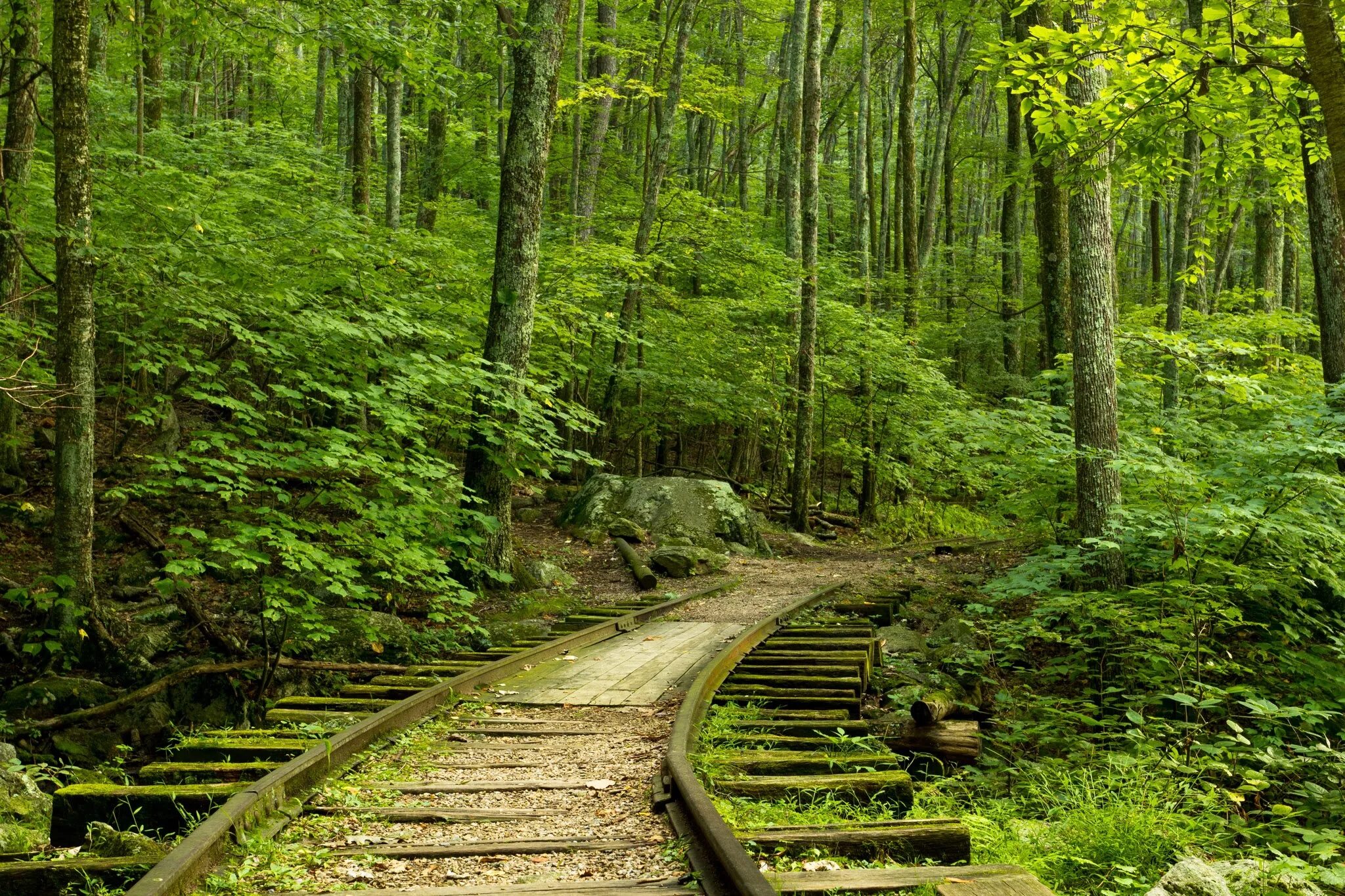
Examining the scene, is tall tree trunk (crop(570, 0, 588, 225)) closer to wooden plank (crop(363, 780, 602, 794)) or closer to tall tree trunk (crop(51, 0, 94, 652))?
tall tree trunk (crop(51, 0, 94, 652))

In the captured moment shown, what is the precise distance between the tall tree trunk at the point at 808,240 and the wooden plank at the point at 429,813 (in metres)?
14.1

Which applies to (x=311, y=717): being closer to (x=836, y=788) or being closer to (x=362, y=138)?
(x=836, y=788)

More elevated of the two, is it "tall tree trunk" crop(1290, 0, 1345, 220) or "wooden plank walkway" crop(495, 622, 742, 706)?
"tall tree trunk" crop(1290, 0, 1345, 220)

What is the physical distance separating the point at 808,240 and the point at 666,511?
21.4 feet

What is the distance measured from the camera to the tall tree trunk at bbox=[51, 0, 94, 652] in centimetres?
699

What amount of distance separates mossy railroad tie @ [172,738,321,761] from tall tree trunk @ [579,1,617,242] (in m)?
14.2

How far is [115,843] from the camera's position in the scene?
3408 millimetres

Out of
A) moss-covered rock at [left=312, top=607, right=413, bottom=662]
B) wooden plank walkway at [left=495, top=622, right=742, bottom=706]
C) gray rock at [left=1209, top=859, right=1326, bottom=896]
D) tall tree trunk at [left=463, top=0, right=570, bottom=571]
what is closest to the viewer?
gray rock at [left=1209, top=859, right=1326, bottom=896]

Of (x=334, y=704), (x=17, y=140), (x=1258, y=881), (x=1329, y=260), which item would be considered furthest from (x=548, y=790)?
(x=1329, y=260)

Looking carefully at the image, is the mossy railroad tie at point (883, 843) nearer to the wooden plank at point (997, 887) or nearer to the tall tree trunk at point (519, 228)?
the wooden plank at point (997, 887)

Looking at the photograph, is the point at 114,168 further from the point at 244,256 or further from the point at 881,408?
the point at 881,408

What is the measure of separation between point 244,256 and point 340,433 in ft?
6.99

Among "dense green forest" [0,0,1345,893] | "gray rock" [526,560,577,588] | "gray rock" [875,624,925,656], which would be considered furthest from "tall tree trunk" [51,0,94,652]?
"gray rock" [875,624,925,656]

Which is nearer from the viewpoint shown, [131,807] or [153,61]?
[131,807]
